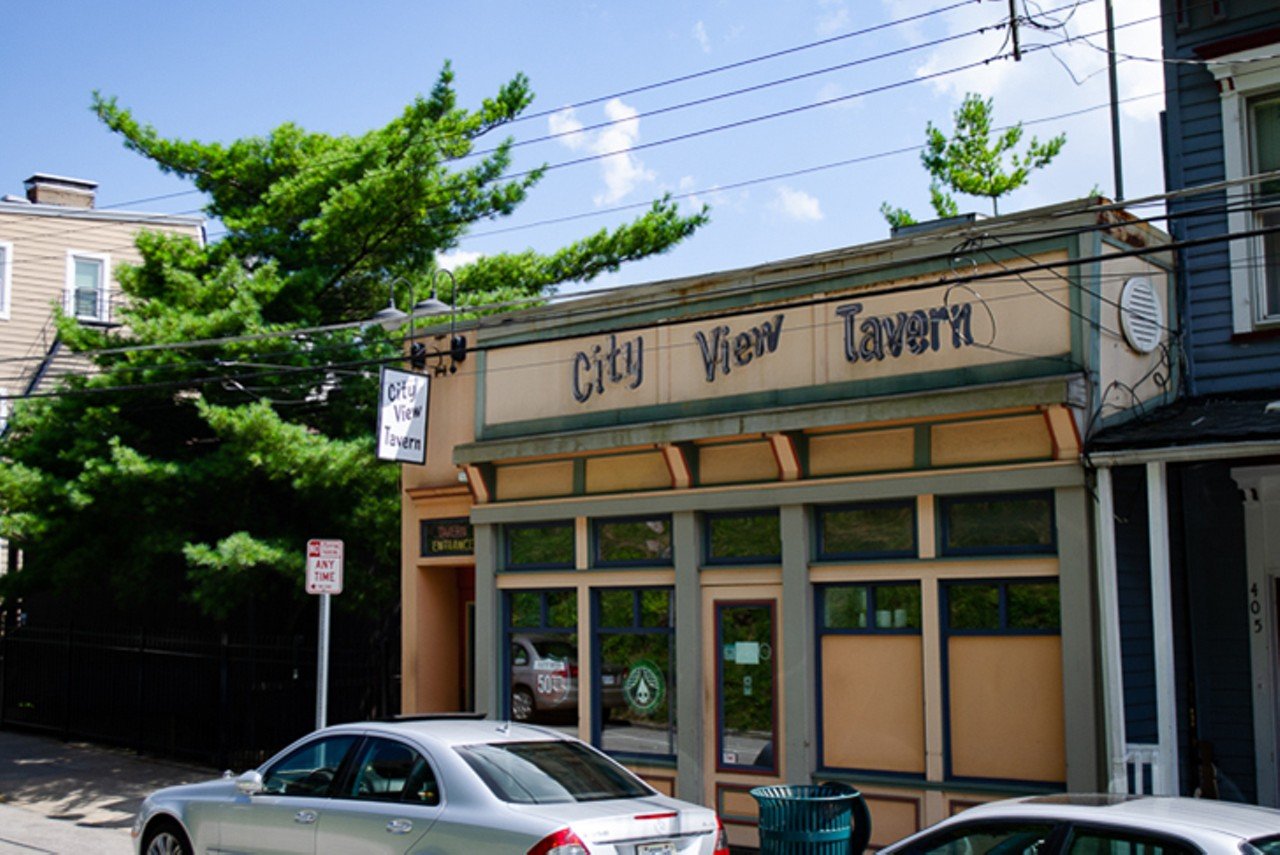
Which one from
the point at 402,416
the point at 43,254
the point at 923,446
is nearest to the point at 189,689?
the point at 402,416

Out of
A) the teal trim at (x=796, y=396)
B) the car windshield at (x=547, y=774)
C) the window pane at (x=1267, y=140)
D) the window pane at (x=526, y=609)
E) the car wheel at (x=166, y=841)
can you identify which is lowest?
the car wheel at (x=166, y=841)

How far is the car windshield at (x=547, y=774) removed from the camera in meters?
8.44

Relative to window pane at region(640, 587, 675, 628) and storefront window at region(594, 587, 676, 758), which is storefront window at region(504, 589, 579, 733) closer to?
storefront window at region(594, 587, 676, 758)

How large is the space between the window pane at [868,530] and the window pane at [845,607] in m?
0.34

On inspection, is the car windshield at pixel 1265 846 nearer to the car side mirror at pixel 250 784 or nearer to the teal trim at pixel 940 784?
the teal trim at pixel 940 784

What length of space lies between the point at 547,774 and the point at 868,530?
481 centimetres

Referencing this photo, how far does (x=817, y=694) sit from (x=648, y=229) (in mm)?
12550

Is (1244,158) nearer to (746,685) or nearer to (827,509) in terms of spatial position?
(827,509)

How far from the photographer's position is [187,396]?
19.5 metres

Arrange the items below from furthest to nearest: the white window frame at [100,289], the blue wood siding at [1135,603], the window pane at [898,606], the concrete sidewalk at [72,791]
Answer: the white window frame at [100,289] → the concrete sidewalk at [72,791] → the window pane at [898,606] → the blue wood siding at [1135,603]

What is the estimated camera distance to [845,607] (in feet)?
41.3

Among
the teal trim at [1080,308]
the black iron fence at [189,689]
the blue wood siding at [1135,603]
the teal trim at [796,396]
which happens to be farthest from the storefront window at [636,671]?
the teal trim at [1080,308]

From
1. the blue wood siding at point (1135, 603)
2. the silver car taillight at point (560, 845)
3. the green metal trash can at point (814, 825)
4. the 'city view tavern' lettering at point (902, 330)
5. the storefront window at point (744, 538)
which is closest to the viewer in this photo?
the silver car taillight at point (560, 845)

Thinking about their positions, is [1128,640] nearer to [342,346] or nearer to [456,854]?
[456,854]
